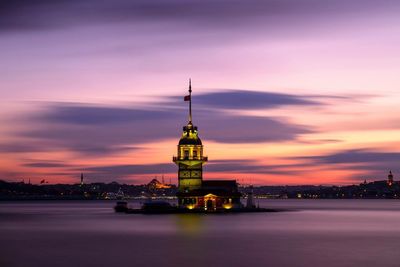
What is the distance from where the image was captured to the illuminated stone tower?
128 metres

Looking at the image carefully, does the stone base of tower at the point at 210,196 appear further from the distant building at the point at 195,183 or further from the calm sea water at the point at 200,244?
the calm sea water at the point at 200,244

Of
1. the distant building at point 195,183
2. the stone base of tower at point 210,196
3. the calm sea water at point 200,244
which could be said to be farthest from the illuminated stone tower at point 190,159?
the calm sea water at point 200,244

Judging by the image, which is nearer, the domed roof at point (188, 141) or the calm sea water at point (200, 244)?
the calm sea water at point (200, 244)

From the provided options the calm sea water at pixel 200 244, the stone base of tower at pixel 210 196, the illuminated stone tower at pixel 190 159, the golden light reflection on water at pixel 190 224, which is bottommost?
the calm sea water at pixel 200 244

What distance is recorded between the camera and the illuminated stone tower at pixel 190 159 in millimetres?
127625

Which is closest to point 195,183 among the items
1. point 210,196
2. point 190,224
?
point 210,196

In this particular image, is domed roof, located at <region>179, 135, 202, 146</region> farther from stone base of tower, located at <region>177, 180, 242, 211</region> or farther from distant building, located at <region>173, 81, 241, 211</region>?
stone base of tower, located at <region>177, 180, 242, 211</region>

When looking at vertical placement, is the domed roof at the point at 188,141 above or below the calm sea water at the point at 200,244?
above

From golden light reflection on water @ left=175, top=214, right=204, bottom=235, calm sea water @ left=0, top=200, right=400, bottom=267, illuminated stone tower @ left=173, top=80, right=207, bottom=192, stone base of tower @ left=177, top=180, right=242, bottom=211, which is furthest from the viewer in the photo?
stone base of tower @ left=177, top=180, right=242, bottom=211

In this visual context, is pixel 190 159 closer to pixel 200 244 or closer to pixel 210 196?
pixel 210 196

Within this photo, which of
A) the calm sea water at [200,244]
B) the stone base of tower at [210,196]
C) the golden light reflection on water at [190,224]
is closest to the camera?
the calm sea water at [200,244]

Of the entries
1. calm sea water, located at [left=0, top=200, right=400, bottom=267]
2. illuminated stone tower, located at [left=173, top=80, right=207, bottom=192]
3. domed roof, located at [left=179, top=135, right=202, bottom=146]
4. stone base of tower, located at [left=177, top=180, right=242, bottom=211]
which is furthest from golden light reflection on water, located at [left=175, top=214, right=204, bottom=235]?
domed roof, located at [left=179, top=135, right=202, bottom=146]

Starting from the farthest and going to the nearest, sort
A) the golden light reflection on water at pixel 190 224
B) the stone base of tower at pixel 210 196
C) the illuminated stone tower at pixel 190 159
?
the stone base of tower at pixel 210 196 → the illuminated stone tower at pixel 190 159 → the golden light reflection on water at pixel 190 224

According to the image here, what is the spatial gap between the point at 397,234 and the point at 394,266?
35043 mm
